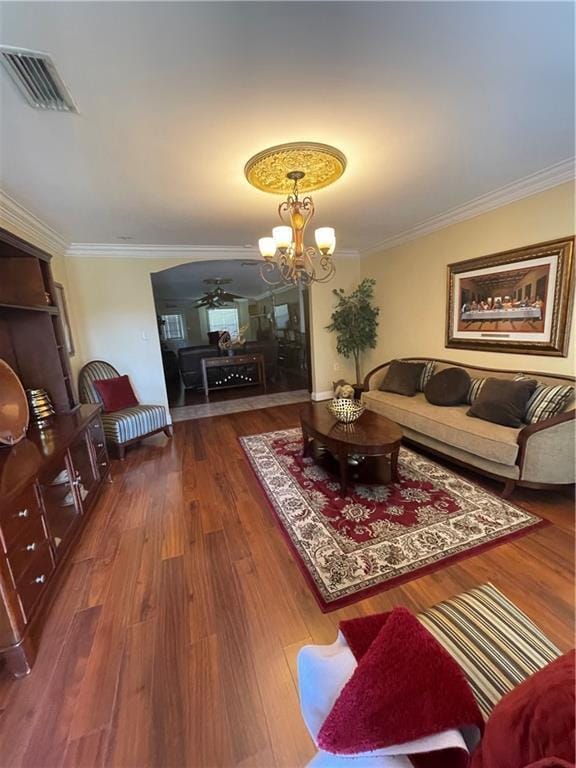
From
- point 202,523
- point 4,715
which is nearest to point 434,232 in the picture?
point 202,523

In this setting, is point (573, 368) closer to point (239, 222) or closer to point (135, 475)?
point (239, 222)

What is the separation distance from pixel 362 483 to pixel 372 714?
2.15 meters

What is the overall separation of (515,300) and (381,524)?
2.45 metres

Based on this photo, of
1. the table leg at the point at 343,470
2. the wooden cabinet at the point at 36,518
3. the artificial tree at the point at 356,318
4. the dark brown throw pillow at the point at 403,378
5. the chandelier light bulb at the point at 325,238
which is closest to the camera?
the wooden cabinet at the point at 36,518

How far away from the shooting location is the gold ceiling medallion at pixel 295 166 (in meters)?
1.99

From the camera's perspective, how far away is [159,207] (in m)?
2.91

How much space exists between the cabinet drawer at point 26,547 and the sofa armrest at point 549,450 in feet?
10.0

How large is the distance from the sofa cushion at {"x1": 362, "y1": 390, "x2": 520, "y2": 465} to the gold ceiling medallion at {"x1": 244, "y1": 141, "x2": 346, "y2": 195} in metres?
2.19

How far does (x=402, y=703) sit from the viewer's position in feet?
2.10

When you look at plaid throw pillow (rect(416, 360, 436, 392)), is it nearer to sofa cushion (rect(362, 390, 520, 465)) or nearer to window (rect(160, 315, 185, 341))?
sofa cushion (rect(362, 390, 520, 465))

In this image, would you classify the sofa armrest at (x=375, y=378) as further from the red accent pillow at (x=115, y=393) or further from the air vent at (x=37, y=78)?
the air vent at (x=37, y=78)

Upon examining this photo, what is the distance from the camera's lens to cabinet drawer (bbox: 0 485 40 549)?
142cm

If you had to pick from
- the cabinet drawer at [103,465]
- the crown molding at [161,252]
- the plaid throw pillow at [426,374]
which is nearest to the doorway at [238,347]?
the crown molding at [161,252]

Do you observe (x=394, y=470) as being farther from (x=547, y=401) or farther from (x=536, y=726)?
(x=536, y=726)
